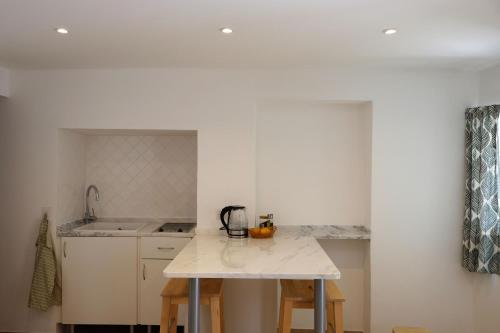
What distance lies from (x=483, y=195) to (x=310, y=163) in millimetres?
1375

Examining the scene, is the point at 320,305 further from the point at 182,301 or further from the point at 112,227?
the point at 112,227

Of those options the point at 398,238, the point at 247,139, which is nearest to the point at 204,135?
the point at 247,139

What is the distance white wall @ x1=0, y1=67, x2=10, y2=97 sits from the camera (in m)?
3.21

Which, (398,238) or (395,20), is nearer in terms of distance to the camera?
(395,20)

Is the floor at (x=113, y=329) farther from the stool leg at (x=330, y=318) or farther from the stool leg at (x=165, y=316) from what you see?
the stool leg at (x=165, y=316)

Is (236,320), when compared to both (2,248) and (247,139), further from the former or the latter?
(2,248)

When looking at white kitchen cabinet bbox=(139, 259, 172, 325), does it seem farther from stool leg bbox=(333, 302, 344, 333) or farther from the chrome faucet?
stool leg bbox=(333, 302, 344, 333)

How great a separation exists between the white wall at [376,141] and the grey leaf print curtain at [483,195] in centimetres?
17

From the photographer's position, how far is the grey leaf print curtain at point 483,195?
2924 mm

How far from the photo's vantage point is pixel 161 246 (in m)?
3.30

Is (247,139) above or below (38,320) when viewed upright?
above

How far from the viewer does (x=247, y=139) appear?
3.25 m

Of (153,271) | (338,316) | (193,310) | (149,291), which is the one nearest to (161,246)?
(153,271)

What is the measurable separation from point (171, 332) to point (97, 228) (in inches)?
54.7
